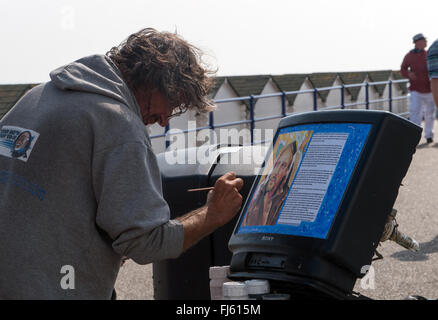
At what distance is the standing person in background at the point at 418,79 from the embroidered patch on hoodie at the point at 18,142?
37.6ft

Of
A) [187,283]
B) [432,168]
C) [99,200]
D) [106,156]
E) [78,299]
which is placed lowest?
[432,168]

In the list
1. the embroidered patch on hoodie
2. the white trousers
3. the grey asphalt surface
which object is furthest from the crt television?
the white trousers

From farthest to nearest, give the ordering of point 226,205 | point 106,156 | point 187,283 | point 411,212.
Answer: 1. point 411,212
2. point 187,283
3. point 226,205
4. point 106,156

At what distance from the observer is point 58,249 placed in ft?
7.24

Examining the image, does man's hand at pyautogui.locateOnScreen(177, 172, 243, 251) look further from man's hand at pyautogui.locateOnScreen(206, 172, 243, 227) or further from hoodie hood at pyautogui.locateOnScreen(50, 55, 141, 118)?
hoodie hood at pyautogui.locateOnScreen(50, 55, 141, 118)

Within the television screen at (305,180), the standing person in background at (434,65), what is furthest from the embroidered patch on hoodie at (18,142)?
the standing person in background at (434,65)

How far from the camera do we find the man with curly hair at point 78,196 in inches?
85.6

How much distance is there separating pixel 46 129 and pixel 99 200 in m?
0.27

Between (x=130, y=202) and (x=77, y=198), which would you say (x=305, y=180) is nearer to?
Result: (x=130, y=202)

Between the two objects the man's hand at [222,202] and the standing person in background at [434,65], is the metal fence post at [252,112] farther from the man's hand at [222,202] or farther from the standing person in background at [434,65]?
the man's hand at [222,202]

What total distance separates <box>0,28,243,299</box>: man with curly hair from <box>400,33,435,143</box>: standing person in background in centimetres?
1143

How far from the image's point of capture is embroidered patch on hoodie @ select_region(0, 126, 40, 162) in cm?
225
